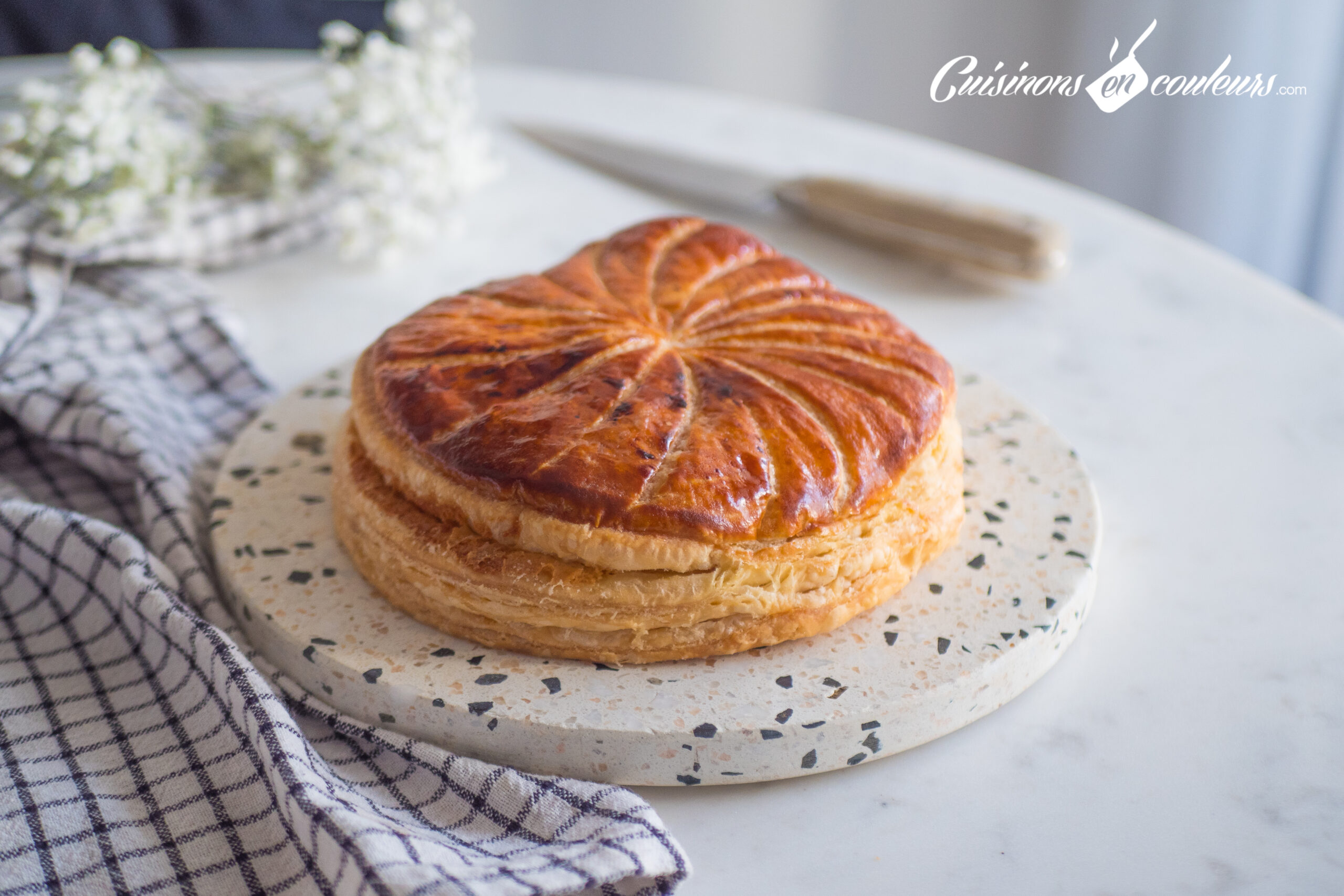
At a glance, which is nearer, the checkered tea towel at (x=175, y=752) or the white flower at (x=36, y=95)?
the checkered tea towel at (x=175, y=752)

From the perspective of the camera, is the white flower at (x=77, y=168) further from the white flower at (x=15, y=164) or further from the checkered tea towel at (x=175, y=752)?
the checkered tea towel at (x=175, y=752)

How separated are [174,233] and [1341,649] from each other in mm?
2628

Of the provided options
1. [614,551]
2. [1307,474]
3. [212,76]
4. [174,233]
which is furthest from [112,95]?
[1307,474]

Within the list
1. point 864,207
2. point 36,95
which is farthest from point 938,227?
point 36,95

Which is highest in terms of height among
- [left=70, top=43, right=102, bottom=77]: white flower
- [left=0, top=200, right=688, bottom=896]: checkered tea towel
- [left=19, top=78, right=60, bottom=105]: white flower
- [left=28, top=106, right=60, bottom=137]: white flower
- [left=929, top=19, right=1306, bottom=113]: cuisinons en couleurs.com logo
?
[left=929, top=19, right=1306, bottom=113]: cuisinons en couleurs.com logo

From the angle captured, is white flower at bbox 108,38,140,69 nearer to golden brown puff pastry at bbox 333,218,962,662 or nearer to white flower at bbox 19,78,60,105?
white flower at bbox 19,78,60,105

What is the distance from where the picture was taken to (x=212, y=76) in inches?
141

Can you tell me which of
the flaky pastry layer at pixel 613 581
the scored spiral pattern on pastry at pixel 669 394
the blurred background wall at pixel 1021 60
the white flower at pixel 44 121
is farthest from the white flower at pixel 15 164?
the blurred background wall at pixel 1021 60

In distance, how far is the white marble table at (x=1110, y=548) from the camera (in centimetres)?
144

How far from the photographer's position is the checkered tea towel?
1.34 meters

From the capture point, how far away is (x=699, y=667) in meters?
1.61

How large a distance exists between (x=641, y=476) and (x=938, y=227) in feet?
5.42

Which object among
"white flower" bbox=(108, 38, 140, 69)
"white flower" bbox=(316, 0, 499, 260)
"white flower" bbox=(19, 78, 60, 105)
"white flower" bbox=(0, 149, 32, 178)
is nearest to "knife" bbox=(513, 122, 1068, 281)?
"white flower" bbox=(316, 0, 499, 260)

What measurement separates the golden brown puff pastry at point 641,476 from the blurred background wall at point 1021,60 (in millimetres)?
3416
